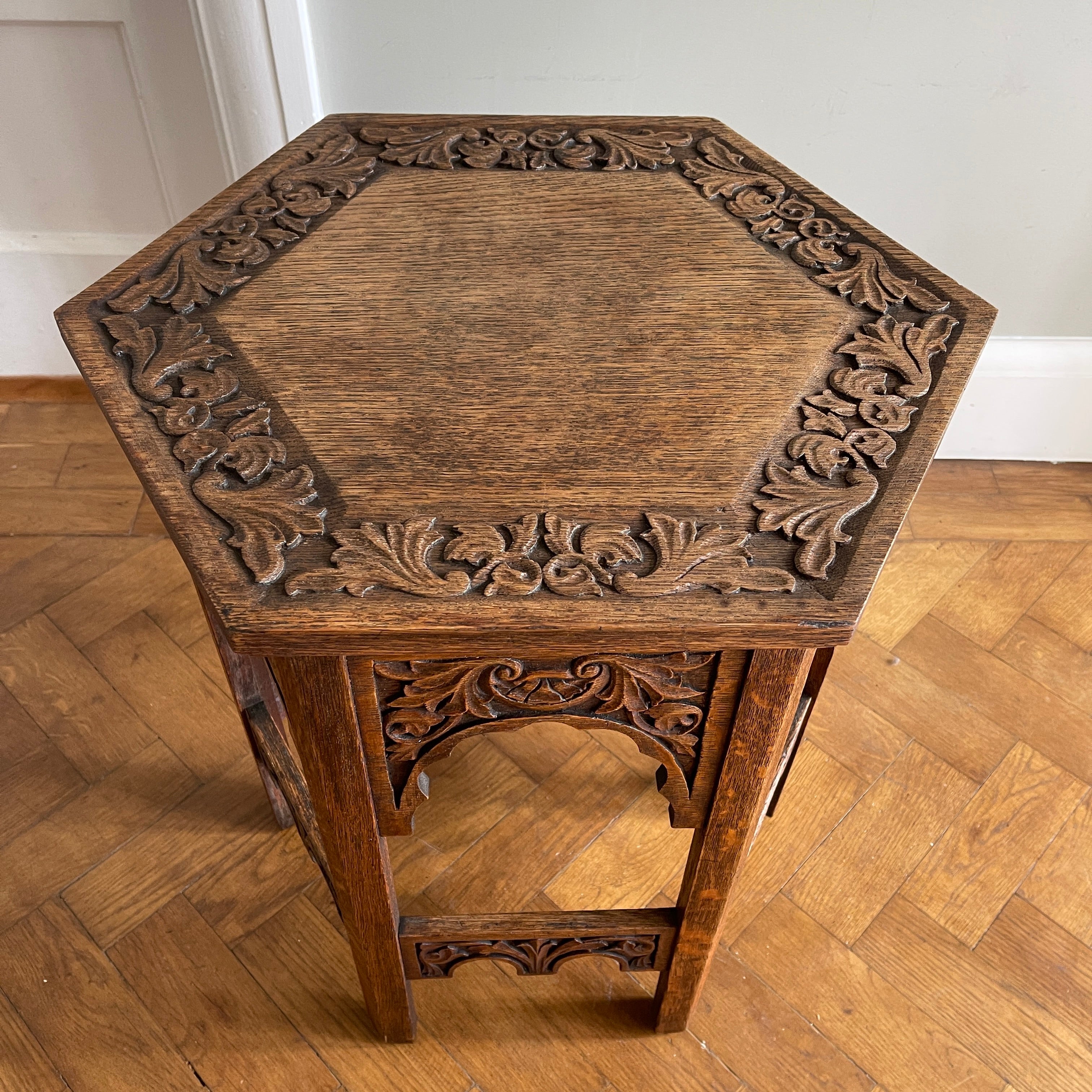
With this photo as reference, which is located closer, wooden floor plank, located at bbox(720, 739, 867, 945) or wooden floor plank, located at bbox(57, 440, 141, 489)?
wooden floor plank, located at bbox(720, 739, 867, 945)

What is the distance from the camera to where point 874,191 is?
4.64 ft

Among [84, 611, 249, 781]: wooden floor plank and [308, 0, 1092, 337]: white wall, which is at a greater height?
[308, 0, 1092, 337]: white wall

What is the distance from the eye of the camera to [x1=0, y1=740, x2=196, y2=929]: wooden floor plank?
1167 mm

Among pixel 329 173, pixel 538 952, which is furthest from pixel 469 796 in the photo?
pixel 329 173

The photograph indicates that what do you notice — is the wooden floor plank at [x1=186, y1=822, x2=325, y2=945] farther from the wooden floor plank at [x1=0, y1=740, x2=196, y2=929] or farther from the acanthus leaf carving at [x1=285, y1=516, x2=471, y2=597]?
the acanthus leaf carving at [x1=285, y1=516, x2=471, y2=597]

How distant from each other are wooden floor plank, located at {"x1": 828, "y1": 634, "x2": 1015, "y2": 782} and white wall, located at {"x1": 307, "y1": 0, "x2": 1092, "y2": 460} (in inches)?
25.0

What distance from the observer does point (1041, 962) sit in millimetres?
1126

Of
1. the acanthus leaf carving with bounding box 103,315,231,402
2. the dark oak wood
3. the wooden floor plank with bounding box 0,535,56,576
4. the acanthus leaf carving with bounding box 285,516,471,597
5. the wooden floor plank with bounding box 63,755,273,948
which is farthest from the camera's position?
the wooden floor plank with bounding box 0,535,56,576

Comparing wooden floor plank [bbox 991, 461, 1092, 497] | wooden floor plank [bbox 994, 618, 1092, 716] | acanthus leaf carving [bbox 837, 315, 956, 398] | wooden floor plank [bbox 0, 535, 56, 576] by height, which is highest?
acanthus leaf carving [bbox 837, 315, 956, 398]

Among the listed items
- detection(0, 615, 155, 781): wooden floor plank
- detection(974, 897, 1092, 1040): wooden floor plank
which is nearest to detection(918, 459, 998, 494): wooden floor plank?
detection(974, 897, 1092, 1040): wooden floor plank

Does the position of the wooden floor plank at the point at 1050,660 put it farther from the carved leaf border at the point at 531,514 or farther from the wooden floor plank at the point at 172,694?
the wooden floor plank at the point at 172,694

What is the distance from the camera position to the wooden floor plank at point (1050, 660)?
54.9 inches

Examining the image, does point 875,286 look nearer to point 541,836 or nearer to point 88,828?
point 541,836

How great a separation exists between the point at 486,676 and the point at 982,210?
3.90 feet
